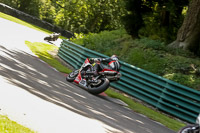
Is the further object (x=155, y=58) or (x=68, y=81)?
(x=155, y=58)

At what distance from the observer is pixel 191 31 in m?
18.2

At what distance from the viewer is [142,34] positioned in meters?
21.7

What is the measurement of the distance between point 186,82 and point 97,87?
4.81 metres

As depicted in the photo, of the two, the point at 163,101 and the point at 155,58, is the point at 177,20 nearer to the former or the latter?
the point at 155,58

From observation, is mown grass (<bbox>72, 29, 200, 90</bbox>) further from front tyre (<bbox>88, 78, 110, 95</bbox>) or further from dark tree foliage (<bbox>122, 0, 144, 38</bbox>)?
front tyre (<bbox>88, 78, 110, 95</bbox>)

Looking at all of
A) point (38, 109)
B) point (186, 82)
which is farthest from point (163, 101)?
point (38, 109)

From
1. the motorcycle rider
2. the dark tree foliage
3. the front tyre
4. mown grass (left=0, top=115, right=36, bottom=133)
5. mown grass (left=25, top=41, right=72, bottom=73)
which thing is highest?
the dark tree foliage

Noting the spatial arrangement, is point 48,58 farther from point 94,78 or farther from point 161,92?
point 94,78

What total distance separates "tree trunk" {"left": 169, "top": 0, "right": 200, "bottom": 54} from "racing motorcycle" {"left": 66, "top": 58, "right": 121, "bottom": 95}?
26.6 ft

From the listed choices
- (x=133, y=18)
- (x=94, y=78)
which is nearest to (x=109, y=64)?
(x=94, y=78)

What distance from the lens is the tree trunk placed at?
17.8 meters

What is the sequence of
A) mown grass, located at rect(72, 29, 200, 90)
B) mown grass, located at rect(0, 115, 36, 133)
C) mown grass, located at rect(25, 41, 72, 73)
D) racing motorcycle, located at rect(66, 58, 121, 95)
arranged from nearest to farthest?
mown grass, located at rect(0, 115, 36, 133)
racing motorcycle, located at rect(66, 58, 121, 95)
mown grass, located at rect(72, 29, 200, 90)
mown grass, located at rect(25, 41, 72, 73)

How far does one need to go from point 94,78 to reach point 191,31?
8.89 metres

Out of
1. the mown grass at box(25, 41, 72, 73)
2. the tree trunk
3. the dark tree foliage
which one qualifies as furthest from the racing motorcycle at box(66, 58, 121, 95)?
the dark tree foliage
